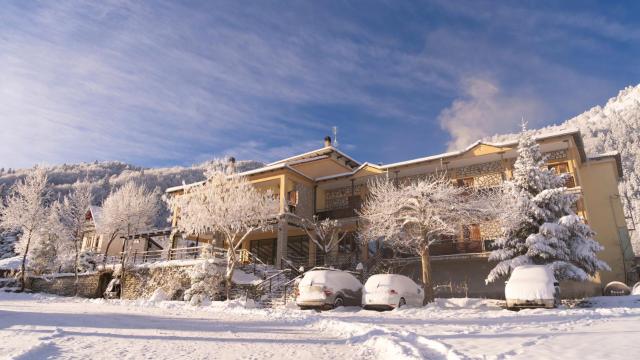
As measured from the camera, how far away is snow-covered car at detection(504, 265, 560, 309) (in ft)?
46.7

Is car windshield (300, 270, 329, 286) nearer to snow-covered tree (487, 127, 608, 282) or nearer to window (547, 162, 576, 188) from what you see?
snow-covered tree (487, 127, 608, 282)

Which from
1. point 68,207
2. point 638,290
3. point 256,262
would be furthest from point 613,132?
point 68,207

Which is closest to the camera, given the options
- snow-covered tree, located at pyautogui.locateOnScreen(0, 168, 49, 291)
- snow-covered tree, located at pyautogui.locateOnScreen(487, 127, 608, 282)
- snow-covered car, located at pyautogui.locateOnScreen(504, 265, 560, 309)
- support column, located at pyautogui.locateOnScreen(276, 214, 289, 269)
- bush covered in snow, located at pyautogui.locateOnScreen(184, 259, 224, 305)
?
snow-covered car, located at pyautogui.locateOnScreen(504, 265, 560, 309)

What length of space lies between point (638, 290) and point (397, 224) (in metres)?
12.0

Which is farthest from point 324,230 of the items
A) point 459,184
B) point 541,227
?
point 541,227

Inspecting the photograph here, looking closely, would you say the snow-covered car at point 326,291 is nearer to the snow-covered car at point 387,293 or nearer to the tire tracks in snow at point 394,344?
Result: the snow-covered car at point 387,293

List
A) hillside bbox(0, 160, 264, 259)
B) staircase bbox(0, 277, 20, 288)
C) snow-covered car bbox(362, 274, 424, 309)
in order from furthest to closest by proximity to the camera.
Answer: hillside bbox(0, 160, 264, 259) → staircase bbox(0, 277, 20, 288) → snow-covered car bbox(362, 274, 424, 309)

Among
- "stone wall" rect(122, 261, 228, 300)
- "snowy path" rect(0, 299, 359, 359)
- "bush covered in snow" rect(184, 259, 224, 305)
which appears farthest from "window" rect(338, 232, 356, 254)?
"snowy path" rect(0, 299, 359, 359)

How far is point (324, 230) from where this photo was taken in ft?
86.5

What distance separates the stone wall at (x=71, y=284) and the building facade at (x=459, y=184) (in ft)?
24.4

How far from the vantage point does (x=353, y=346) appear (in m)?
7.77

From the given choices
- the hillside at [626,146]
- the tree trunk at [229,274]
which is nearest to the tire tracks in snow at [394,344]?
the tree trunk at [229,274]

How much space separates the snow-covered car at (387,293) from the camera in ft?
49.5

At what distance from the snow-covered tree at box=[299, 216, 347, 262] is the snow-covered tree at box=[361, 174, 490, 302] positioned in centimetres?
466
